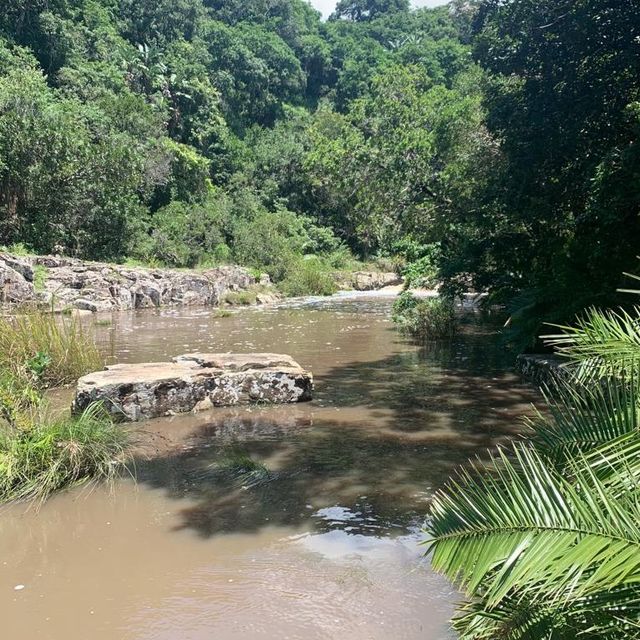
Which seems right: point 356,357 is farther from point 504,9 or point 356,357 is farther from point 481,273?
point 504,9

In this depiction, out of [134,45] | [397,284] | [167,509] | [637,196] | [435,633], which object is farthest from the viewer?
[134,45]

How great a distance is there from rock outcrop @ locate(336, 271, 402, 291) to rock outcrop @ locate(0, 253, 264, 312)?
23.7 ft

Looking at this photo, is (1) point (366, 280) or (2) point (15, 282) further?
(1) point (366, 280)

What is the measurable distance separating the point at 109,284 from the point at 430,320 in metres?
13.7

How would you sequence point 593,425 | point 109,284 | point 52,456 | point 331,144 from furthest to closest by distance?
1. point 331,144
2. point 109,284
3. point 52,456
4. point 593,425

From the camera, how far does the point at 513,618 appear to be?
2.07m

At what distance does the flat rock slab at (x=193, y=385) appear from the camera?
654 centimetres

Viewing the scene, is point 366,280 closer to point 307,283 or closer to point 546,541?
point 307,283

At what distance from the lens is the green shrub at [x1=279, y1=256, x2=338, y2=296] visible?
1114 inches

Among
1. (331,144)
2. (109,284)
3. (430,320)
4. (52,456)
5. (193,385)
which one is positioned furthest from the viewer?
(331,144)

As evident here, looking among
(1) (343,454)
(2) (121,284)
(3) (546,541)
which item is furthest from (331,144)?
(3) (546,541)

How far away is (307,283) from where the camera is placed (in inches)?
1142

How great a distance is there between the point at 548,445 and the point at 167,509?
2597 mm

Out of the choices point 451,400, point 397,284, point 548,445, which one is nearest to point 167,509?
point 548,445
